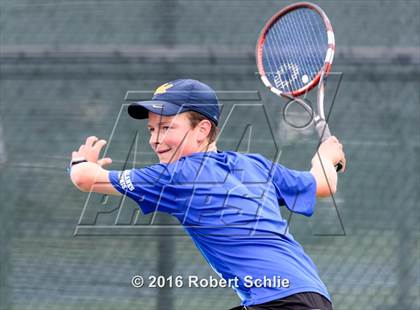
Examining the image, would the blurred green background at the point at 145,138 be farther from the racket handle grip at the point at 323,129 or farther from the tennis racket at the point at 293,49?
the racket handle grip at the point at 323,129

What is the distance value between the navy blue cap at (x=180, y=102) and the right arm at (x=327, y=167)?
0.38 m

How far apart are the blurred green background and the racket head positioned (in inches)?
21.4

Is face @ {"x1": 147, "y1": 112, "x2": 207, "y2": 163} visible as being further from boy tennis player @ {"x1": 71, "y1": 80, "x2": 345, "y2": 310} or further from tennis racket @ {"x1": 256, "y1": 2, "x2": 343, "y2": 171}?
tennis racket @ {"x1": 256, "y1": 2, "x2": 343, "y2": 171}

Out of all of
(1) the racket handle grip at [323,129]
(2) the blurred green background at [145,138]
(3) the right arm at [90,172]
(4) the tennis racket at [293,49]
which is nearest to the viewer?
(3) the right arm at [90,172]

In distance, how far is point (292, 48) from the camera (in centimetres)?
363

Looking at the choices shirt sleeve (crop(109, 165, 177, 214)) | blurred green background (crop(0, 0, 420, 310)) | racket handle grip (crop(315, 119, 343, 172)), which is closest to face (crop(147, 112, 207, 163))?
shirt sleeve (crop(109, 165, 177, 214))

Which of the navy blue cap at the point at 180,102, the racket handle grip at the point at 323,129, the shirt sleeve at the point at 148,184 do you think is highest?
the navy blue cap at the point at 180,102

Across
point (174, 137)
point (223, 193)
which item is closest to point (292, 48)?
point (174, 137)

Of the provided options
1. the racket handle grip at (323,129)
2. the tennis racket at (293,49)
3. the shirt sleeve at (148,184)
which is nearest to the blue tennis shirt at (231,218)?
the shirt sleeve at (148,184)

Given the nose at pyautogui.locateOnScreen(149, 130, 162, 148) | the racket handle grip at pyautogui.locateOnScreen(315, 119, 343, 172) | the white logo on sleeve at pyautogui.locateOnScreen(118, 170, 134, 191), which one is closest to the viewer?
the white logo on sleeve at pyautogui.locateOnScreen(118, 170, 134, 191)

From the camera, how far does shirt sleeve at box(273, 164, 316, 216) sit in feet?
10.1

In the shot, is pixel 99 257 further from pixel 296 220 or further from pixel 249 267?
pixel 249 267

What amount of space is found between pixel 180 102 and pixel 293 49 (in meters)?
0.73

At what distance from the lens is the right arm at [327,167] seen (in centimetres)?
308
